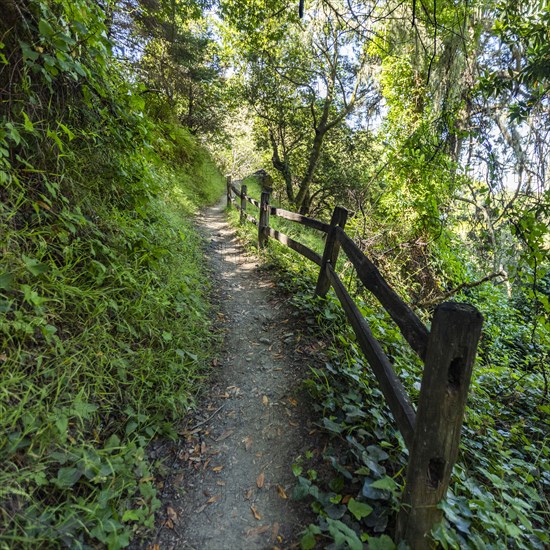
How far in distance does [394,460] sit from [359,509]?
45 cm

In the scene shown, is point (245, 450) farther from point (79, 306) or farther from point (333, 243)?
point (333, 243)

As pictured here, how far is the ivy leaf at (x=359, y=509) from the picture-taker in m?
1.61

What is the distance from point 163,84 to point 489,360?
455 inches

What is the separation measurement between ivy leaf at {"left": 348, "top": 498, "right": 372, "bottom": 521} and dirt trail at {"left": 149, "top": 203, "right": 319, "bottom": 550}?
36cm

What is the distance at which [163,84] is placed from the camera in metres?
9.78

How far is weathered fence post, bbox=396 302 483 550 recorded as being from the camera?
127 centimetres

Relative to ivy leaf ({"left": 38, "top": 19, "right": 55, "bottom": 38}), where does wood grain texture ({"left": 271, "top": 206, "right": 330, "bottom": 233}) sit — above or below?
below

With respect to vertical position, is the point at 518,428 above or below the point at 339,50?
below

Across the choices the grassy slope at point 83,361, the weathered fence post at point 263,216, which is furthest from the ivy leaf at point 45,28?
the weathered fence post at point 263,216

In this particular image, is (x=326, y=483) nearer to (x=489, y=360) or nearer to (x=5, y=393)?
(x=5, y=393)

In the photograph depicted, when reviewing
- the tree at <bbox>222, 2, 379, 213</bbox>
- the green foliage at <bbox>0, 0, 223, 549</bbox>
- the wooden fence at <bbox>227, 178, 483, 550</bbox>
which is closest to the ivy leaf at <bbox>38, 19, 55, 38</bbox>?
the green foliage at <bbox>0, 0, 223, 549</bbox>

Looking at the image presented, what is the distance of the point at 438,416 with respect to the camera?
1.34 meters

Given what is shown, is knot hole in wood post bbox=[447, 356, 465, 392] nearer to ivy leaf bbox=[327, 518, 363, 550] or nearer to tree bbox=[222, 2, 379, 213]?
ivy leaf bbox=[327, 518, 363, 550]

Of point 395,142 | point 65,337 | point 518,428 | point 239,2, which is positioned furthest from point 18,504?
point 395,142
